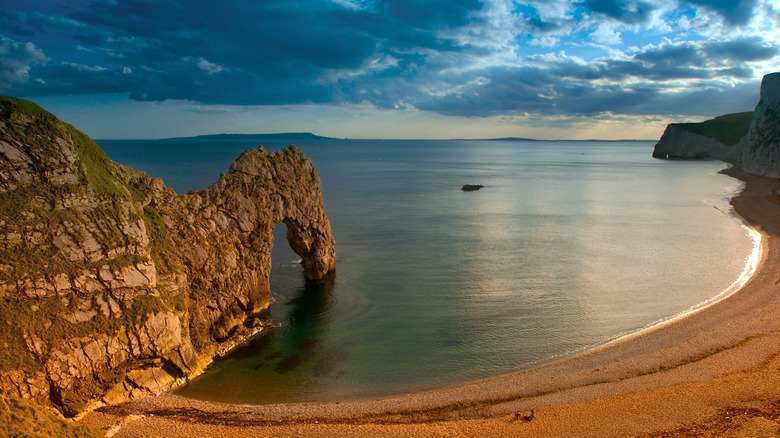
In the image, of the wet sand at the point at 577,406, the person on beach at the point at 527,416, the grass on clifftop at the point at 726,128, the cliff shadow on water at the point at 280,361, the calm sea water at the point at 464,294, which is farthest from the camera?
the grass on clifftop at the point at 726,128

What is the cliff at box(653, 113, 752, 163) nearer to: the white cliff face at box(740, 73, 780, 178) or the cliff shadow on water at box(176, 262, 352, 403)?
the white cliff face at box(740, 73, 780, 178)

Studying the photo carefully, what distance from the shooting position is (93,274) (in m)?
18.9

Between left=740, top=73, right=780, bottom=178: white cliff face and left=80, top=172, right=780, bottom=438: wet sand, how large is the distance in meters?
98.8

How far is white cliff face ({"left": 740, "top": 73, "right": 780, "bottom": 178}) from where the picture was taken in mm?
100938

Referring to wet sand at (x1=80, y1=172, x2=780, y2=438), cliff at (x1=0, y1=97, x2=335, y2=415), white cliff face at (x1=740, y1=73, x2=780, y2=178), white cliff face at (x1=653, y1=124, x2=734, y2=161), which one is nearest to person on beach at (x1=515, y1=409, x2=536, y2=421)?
wet sand at (x1=80, y1=172, x2=780, y2=438)

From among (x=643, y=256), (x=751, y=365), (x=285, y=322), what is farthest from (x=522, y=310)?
(x=643, y=256)

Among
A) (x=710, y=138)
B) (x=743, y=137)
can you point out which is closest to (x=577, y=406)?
(x=743, y=137)

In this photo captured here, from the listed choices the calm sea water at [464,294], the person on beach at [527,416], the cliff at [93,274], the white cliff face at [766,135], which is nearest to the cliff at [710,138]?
the white cliff face at [766,135]

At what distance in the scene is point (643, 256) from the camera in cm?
4247

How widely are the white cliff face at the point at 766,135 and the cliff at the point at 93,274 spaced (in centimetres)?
11581

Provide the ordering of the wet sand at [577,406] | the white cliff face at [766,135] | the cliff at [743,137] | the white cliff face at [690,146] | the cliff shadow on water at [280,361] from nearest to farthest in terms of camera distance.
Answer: the wet sand at [577,406]
the cliff shadow on water at [280,361]
the white cliff face at [766,135]
the cliff at [743,137]
the white cliff face at [690,146]

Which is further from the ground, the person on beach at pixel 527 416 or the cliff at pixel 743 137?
the cliff at pixel 743 137

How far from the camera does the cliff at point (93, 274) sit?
17.2 metres

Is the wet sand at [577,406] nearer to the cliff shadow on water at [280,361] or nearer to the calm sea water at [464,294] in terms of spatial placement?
A: the cliff shadow on water at [280,361]
